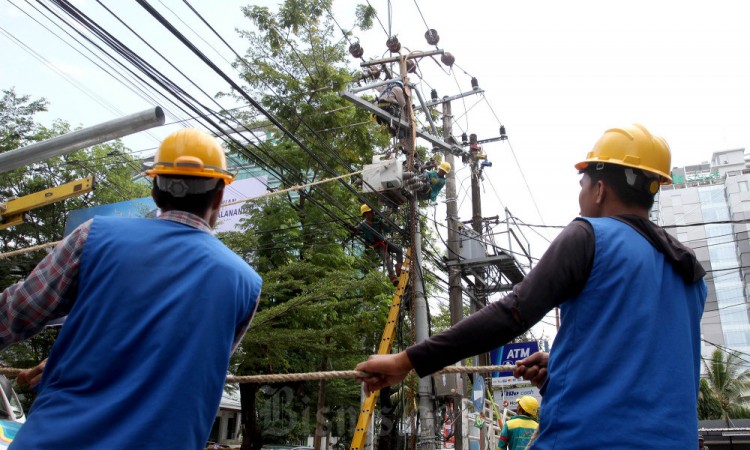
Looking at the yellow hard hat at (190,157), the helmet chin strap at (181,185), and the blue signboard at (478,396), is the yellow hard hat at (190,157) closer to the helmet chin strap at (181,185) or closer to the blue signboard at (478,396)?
the helmet chin strap at (181,185)

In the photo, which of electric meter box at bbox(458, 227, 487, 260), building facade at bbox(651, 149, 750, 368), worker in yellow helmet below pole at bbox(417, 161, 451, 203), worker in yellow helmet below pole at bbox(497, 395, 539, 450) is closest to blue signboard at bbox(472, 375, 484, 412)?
electric meter box at bbox(458, 227, 487, 260)

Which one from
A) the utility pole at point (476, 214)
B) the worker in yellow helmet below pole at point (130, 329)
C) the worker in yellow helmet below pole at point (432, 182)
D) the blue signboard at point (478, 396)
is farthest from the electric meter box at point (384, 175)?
the worker in yellow helmet below pole at point (130, 329)

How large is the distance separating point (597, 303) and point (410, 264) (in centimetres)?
996

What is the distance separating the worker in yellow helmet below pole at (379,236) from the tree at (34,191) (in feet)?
24.1

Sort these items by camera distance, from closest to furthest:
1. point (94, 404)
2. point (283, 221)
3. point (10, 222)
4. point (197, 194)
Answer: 1. point (94, 404)
2. point (197, 194)
3. point (10, 222)
4. point (283, 221)

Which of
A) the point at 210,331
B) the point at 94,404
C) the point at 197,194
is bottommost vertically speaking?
the point at 94,404

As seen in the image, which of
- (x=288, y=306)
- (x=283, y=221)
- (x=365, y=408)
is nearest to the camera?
(x=365, y=408)

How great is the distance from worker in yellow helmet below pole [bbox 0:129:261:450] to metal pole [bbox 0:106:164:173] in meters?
3.89

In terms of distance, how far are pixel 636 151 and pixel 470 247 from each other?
14326mm

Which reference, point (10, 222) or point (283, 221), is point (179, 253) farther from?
point (283, 221)

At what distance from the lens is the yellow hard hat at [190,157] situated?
196 centimetres

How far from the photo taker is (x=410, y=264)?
38.2 feet

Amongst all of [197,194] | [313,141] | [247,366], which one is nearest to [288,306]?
[247,366]

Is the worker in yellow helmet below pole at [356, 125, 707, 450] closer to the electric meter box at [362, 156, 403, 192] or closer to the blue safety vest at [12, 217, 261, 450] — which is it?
the blue safety vest at [12, 217, 261, 450]
